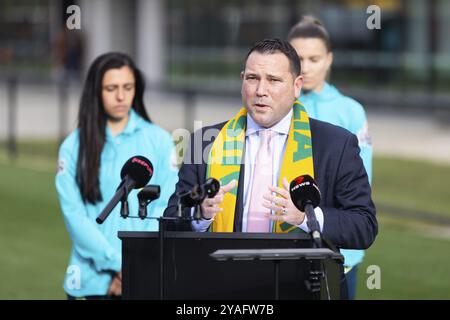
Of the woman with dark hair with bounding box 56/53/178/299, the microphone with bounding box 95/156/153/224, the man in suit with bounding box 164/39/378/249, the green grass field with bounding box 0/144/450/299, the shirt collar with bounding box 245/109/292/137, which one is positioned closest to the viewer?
the microphone with bounding box 95/156/153/224

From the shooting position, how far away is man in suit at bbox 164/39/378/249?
15.4 ft

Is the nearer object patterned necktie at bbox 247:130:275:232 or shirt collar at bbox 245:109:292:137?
patterned necktie at bbox 247:130:275:232

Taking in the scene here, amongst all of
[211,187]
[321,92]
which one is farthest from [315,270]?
[321,92]

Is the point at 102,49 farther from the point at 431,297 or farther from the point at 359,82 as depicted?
the point at 431,297

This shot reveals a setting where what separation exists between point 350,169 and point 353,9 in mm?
26609

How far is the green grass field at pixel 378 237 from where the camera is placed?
1010 centimetres

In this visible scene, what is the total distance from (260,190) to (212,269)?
68cm

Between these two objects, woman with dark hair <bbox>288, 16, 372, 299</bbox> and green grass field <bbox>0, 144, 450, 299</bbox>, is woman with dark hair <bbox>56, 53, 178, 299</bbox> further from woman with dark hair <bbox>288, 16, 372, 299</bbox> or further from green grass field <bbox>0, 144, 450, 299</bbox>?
green grass field <bbox>0, 144, 450, 299</bbox>

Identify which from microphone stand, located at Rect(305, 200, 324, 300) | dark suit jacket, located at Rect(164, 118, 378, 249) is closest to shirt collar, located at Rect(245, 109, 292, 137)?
dark suit jacket, located at Rect(164, 118, 378, 249)

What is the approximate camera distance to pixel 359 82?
102ft

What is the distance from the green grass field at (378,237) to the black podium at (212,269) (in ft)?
17.6

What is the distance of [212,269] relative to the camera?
4.12 m

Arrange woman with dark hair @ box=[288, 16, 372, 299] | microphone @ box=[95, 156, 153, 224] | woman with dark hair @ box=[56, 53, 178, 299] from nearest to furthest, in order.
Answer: microphone @ box=[95, 156, 153, 224] < woman with dark hair @ box=[56, 53, 178, 299] < woman with dark hair @ box=[288, 16, 372, 299]

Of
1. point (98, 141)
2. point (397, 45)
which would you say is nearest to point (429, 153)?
point (397, 45)
